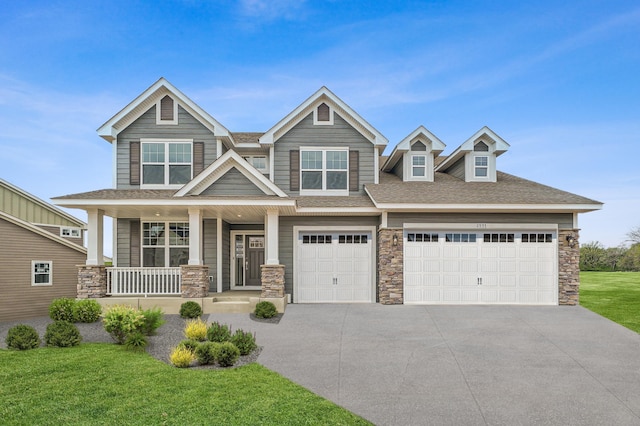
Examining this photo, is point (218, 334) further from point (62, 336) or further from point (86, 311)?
point (86, 311)

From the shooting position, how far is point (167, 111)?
15648 millimetres

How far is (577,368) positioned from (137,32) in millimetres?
17936

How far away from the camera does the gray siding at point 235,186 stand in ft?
43.9

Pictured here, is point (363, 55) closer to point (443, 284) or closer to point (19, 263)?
point (443, 284)

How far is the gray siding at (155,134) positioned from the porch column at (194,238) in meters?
2.98

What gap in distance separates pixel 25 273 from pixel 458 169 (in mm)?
17836

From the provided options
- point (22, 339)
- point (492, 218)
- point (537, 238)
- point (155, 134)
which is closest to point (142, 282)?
point (22, 339)

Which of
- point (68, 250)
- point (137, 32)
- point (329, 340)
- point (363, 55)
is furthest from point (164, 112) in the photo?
point (329, 340)

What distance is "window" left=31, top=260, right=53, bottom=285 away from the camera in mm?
14156

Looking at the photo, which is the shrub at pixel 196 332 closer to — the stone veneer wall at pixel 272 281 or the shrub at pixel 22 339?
the stone veneer wall at pixel 272 281

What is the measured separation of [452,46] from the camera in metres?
16.4

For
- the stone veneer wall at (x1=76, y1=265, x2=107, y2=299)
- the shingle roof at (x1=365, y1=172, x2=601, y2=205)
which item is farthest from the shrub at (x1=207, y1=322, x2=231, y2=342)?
the shingle roof at (x1=365, y1=172, x2=601, y2=205)

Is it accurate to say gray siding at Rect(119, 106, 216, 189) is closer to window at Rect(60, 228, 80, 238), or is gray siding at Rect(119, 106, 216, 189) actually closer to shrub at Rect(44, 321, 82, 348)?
shrub at Rect(44, 321, 82, 348)

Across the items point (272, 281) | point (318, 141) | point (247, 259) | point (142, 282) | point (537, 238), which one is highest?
point (318, 141)
